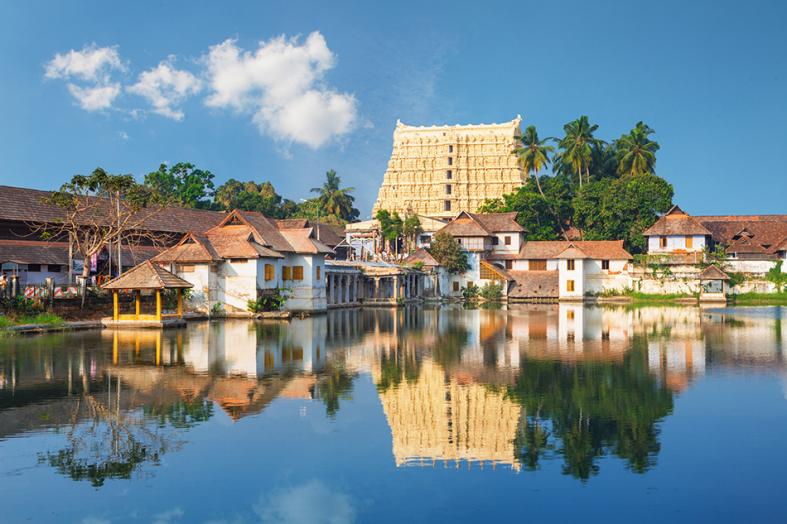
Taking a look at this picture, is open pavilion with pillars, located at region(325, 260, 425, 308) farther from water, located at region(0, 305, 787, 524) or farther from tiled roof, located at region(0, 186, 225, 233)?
water, located at region(0, 305, 787, 524)

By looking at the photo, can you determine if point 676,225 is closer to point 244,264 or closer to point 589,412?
point 244,264

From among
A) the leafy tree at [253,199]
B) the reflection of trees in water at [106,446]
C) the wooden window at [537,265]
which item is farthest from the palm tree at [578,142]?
the reflection of trees in water at [106,446]

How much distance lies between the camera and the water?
32.8 feet

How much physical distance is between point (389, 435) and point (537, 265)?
58839 mm

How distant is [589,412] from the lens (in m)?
14.9

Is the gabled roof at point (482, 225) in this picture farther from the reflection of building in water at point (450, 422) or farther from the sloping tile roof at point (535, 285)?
the reflection of building in water at point (450, 422)

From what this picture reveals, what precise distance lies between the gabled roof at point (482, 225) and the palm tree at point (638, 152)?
15.3 meters

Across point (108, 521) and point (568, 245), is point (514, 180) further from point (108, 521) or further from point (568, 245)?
point (108, 521)

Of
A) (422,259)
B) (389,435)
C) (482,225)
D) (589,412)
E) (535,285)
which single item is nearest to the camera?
(389,435)

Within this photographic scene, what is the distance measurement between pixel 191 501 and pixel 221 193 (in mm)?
87863

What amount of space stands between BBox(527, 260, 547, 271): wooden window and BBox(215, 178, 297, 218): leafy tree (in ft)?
107

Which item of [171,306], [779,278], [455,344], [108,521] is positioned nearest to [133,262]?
[171,306]

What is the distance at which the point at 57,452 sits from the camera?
39.1 ft

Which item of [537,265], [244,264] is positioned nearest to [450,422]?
[244,264]
